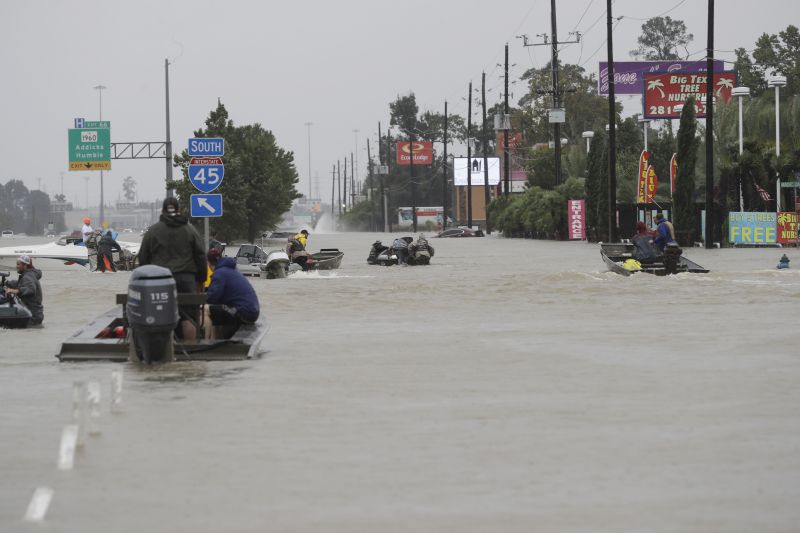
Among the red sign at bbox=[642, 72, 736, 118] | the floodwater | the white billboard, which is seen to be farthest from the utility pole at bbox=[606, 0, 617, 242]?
Answer: the white billboard

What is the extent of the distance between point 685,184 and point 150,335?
43565mm

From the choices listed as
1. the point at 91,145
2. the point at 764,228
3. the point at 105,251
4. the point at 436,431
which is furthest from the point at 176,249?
A: the point at 91,145

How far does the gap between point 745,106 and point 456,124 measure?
106878mm

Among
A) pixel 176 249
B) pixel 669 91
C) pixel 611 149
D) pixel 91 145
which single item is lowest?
pixel 176 249

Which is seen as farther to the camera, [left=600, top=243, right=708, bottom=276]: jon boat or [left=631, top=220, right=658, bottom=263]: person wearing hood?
[left=631, top=220, right=658, bottom=263]: person wearing hood

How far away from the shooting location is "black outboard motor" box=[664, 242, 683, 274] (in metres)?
32.0

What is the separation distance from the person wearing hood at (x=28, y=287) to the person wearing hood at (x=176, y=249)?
226 inches

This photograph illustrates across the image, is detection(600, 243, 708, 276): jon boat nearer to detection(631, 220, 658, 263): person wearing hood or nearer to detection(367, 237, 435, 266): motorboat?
detection(631, 220, 658, 263): person wearing hood

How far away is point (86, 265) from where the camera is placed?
41.8 meters

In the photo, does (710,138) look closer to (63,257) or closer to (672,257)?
(672,257)

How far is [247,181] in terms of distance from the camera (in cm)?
9156

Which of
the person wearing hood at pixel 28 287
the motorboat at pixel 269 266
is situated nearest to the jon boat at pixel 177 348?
the person wearing hood at pixel 28 287

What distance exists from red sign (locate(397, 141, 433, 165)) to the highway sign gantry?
150 m

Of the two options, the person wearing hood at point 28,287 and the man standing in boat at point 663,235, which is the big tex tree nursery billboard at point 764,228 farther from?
the person wearing hood at point 28,287
